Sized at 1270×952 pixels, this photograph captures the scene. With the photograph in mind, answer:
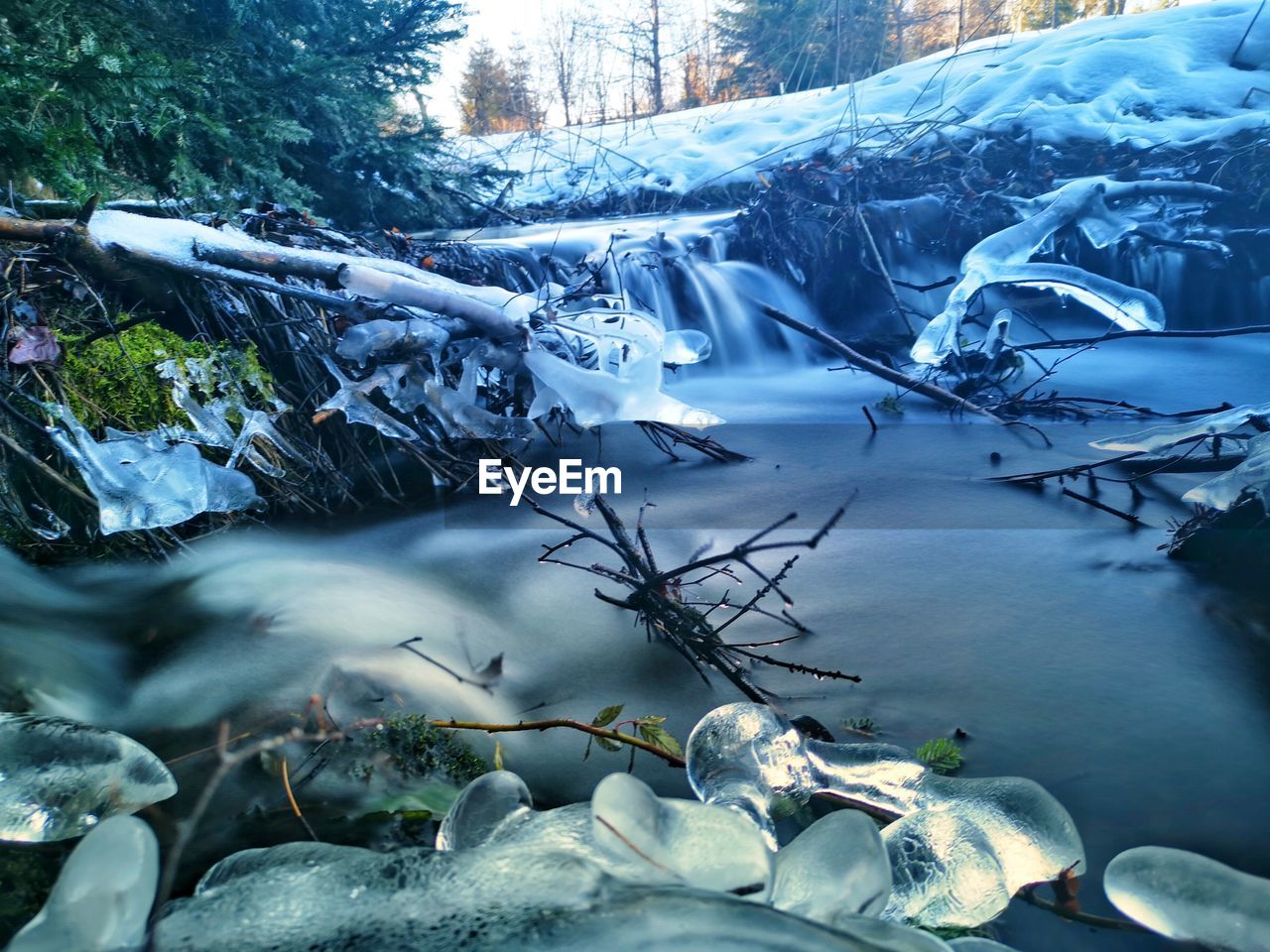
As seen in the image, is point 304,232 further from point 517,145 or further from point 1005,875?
point 1005,875

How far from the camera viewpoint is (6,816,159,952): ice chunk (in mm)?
371

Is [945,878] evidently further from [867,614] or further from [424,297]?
[424,297]

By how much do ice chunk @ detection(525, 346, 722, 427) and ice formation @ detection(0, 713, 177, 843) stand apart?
1.51ft

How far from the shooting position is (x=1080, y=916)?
47cm

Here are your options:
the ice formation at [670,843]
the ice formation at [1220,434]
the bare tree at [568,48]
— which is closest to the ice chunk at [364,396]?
the bare tree at [568,48]

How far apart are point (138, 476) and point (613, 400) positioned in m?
0.46

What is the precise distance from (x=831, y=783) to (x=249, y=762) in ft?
1.34

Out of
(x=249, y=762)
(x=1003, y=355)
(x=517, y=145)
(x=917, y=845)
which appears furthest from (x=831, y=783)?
(x=517, y=145)

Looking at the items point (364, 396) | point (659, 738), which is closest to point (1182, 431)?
point (659, 738)

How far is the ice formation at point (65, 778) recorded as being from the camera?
51 centimetres

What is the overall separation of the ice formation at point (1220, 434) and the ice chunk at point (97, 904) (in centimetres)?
81

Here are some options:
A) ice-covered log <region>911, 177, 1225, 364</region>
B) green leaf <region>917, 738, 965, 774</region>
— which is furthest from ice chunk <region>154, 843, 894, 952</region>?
ice-covered log <region>911, 177, 1225, 364</region>

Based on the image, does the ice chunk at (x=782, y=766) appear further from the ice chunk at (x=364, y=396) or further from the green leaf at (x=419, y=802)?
the ice chunk at (x=364, y=396)

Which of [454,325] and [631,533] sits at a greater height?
[454,325]
